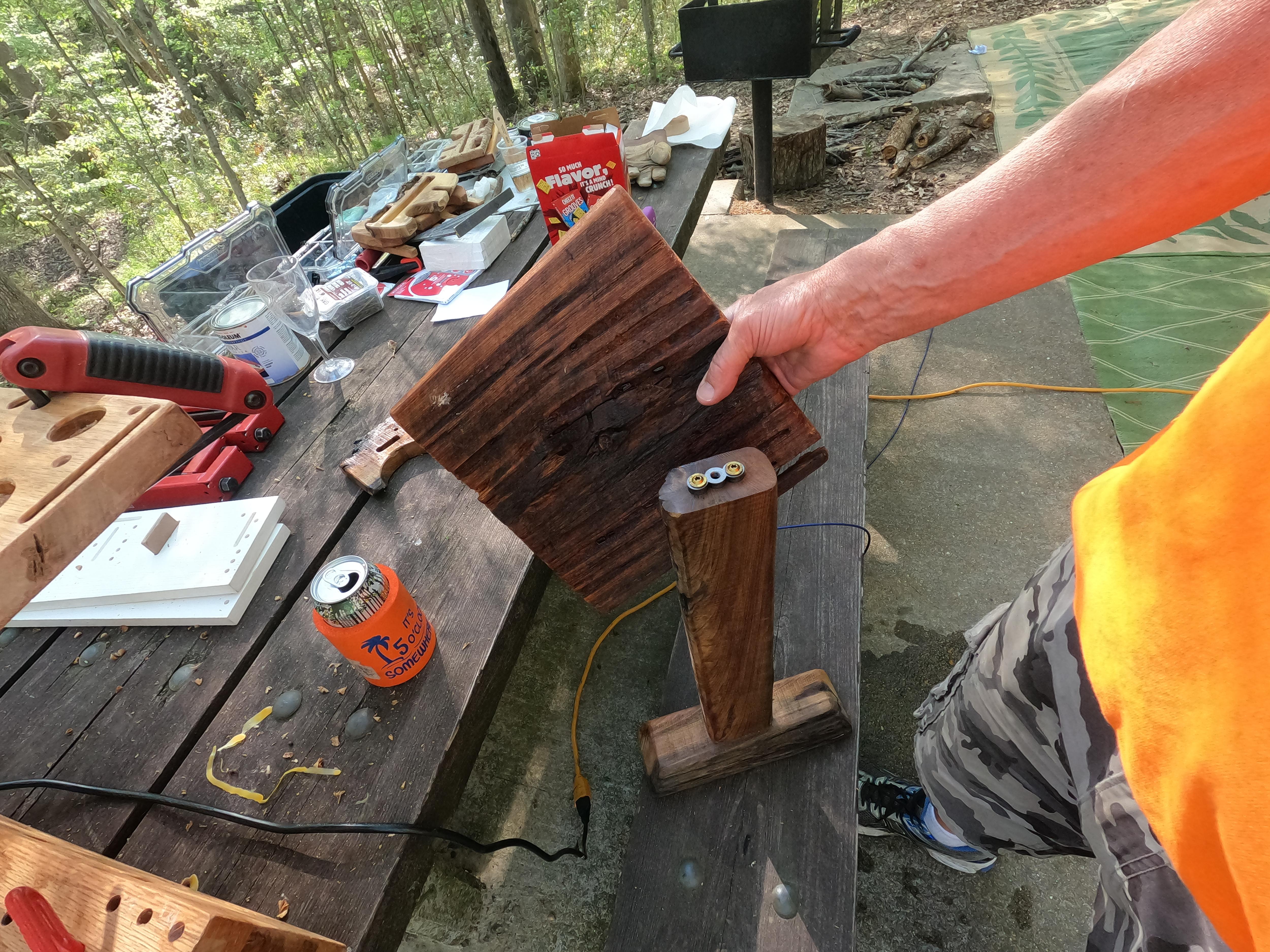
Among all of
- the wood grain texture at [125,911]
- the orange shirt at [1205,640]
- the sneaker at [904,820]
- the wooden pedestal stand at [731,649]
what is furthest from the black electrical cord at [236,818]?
the sneaker at [904,820]

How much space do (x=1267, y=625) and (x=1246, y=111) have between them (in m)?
0.51

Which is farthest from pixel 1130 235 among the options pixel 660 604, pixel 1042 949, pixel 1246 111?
pixel 660 604

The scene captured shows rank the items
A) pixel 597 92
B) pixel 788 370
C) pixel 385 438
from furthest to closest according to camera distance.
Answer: pixel 597 92 < pixel 385 438 < pixel 788 370

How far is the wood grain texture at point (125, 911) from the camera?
2.11 feet

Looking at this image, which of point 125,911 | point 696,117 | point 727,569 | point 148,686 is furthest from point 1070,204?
point 696,117

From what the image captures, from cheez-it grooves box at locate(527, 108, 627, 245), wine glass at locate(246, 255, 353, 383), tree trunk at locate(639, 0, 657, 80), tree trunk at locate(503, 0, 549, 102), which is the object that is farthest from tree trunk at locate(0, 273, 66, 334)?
tree trunk at locate(639, 0, 657, 80)

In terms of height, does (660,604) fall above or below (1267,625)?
below

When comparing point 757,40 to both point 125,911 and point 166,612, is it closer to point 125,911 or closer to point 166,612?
point 166,612

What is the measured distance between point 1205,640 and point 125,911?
118cm

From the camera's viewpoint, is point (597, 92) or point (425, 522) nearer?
point (425, 522)

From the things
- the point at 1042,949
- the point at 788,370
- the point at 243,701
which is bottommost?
the point at 1042,949

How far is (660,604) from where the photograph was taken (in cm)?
238

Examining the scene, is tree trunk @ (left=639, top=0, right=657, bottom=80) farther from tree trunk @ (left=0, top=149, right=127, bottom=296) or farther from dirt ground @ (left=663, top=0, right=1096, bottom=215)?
tree trunk @ (left=0, top=149, right=127, bottom=296)

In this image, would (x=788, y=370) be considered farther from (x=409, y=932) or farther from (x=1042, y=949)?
(x=409, y=932)
